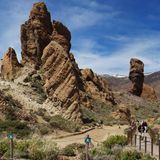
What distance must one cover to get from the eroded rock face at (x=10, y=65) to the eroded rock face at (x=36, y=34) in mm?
1163

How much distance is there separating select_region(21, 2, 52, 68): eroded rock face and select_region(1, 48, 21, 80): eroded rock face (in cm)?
116

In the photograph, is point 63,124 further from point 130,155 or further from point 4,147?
point 130,155

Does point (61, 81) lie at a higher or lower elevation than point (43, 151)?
higher

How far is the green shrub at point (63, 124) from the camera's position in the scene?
3531 centimetres

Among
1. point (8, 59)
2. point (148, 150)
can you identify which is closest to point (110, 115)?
point (8, 59)

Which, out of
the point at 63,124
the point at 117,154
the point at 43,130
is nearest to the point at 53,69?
the point at 63,124

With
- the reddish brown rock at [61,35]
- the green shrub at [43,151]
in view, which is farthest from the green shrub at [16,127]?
the reddish brown rock at [61,35]

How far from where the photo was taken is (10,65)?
2055 inches

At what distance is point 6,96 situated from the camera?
37.5 metres

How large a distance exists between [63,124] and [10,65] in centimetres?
1802

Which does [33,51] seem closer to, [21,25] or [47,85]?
[21,25]

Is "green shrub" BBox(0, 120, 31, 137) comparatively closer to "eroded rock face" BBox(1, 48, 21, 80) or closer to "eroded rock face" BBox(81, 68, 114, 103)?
"eroded rock face" BBox(1, 48, 21, 80)

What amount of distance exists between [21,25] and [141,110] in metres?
28.4

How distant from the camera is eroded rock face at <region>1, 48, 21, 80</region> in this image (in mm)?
51938
